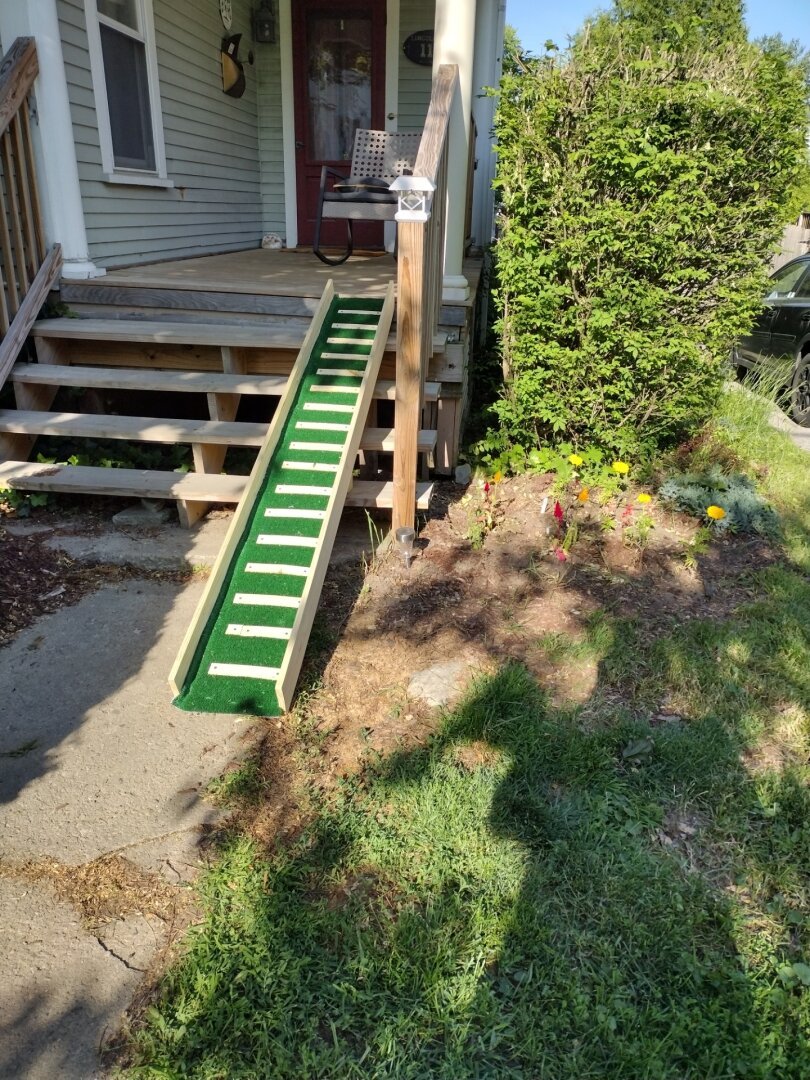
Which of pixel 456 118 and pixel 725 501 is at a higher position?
pixel 456 118

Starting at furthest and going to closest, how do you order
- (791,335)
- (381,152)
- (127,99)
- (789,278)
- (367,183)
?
(789,278), (791,335), (381,152), (367,183), (127,99)

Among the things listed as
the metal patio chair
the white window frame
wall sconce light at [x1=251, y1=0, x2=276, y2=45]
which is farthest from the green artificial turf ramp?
wall sconce light at [x1=251, y1=0, x2=276, y2=45]

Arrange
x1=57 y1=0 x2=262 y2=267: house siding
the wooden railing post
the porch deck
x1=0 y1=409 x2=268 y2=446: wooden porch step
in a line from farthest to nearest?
x1=57 y1=0 x2=262 y2=267: house siding → the porch deck → x1=0 y1=409 x2=268 y2=446: wooden porch step → the wooden railing post

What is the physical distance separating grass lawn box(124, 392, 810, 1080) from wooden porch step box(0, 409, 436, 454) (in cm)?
159

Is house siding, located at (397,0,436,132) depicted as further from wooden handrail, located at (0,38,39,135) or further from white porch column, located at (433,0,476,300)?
wooden handrail, located at (0,38,39,135)

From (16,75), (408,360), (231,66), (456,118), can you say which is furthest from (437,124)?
(231,66)

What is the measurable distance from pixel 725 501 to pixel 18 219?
4266 millimetres

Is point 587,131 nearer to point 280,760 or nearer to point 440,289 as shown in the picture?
point 440,289

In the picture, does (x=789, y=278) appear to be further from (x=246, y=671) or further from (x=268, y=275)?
(x=246, y=671)

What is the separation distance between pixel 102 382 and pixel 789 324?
626 cm

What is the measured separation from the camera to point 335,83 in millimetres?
7250

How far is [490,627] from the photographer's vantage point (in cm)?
304

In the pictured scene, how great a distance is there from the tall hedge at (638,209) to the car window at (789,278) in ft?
13.5

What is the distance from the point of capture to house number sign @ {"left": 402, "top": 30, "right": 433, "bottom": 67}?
6.79 meters
